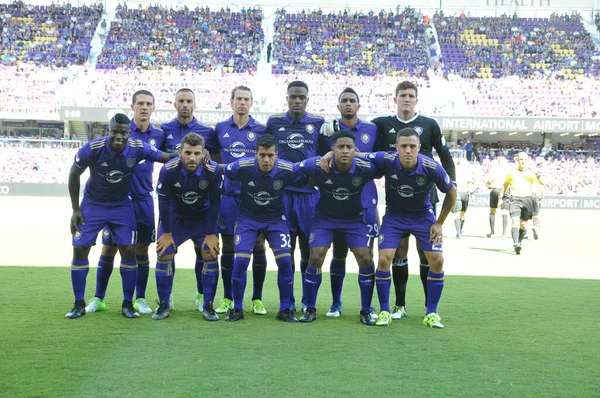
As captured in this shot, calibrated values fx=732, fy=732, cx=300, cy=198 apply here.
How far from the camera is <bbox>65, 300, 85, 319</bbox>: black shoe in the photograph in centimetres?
694

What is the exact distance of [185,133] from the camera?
810cm

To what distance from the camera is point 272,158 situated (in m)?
7.17

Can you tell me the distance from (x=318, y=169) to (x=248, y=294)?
2537 mm

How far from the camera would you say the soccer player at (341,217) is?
716 centimetres

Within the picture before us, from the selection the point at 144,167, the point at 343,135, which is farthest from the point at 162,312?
the point at 343,135

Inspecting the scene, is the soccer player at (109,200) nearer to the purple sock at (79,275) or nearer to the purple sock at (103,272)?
the purple sock at (79,275)

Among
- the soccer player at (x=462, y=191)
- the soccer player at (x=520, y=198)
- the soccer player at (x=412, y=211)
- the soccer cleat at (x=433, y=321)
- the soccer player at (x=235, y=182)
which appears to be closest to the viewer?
the soccer cleat at (x=433, y=321)

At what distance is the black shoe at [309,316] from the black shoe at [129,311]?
1.62m

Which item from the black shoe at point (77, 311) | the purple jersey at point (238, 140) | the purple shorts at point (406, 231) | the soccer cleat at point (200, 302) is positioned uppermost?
the purple jersey at point (238, 140)

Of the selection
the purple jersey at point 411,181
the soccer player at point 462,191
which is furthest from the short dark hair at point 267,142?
the soccer player at point 462,191

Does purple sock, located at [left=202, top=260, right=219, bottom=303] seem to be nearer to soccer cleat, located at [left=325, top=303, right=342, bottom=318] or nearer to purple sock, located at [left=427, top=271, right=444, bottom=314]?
soccer cleat, located at [left=325, top=303, right=342, bottom=318]

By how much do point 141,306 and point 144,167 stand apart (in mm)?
1501

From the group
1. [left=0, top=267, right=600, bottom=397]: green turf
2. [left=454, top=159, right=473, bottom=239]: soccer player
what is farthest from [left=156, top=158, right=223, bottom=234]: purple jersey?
[left=454, top=159, right=473, bottom=239]: soccer player

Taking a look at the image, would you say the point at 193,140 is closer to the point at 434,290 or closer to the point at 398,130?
the point at 398,130
